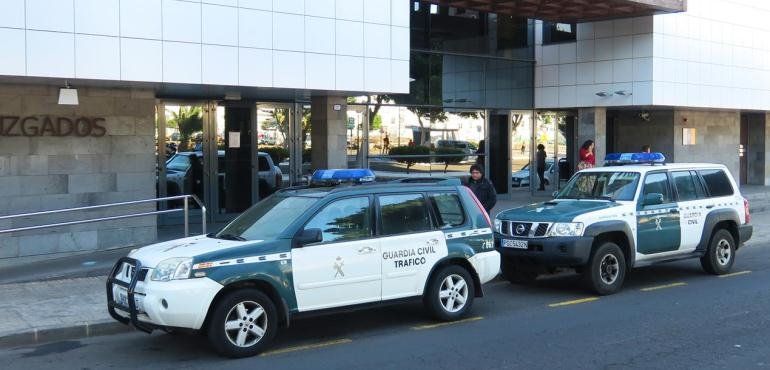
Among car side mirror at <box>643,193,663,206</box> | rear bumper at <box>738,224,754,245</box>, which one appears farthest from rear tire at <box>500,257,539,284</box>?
rear bumper at <box>738,224,754,245</box>

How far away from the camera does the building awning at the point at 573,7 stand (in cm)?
1809

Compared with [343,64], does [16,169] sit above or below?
below

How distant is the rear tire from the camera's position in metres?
10.6

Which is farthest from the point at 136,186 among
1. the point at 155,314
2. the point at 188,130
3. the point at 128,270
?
the point at 155,314

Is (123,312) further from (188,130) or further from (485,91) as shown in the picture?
(485,91)

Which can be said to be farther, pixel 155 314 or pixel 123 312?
pixel 123 312

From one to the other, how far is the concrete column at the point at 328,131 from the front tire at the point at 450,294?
290 inches

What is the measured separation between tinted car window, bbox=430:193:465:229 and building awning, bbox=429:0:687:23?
1114cm

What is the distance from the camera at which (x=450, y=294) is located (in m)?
8.19

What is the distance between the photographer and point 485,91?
2161 centimetres

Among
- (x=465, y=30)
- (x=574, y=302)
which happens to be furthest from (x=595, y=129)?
(x=574, y=302)

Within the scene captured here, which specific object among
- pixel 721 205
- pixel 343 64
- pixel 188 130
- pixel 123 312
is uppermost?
pixel 343 64

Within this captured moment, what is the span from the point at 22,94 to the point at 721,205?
1083 cm

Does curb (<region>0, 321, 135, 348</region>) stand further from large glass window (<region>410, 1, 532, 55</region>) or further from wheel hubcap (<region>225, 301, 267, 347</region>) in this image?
large glass window (<region>410, 1, 532, 55</region>)
